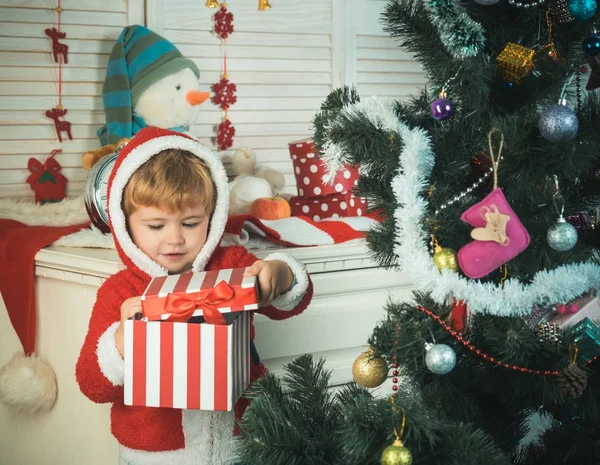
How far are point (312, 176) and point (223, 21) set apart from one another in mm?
564

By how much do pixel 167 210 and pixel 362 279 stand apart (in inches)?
25.8

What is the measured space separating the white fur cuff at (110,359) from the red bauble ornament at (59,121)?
→ 1.04m

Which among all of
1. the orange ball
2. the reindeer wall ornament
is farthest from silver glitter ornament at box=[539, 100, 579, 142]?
the reindeer wall ornament

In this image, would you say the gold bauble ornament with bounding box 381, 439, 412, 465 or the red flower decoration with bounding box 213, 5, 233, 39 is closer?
the gold bauble ornament with bounding box 381, 439, 412, 465

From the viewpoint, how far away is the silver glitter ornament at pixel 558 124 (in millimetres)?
917

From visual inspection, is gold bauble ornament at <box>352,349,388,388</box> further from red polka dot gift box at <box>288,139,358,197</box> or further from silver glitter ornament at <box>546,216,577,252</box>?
red polka dot gift box at <box>288,139,358,197</box>

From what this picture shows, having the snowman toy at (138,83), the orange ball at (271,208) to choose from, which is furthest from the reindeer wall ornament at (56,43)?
the orange ball at (271,208)

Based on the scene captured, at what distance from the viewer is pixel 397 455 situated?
0.88m

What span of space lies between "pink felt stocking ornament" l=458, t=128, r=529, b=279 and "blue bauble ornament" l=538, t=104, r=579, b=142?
0.05 metres

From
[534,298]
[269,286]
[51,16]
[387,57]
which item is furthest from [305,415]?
[387,57]

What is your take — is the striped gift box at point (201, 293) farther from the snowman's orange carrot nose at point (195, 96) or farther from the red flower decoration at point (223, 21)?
the red flower decoration at point (223, 21)

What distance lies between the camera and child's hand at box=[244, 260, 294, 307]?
119 centimetres

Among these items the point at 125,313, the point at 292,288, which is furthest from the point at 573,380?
the point at 125,313

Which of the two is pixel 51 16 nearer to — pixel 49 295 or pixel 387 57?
pixel 49 295
